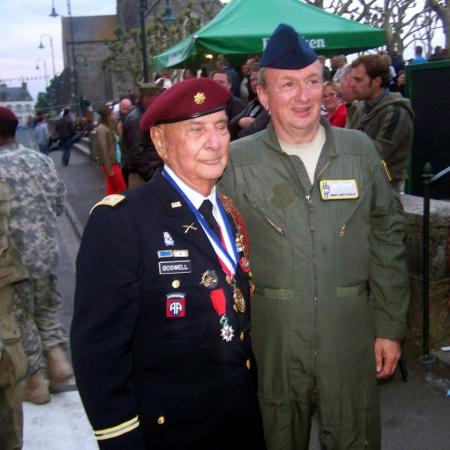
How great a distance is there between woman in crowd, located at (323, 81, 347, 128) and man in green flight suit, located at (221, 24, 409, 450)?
3.73 m

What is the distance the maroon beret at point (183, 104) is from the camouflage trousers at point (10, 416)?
1650 millimetres

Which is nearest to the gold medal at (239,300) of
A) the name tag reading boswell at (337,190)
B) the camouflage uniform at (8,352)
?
the name tag reading boswell at (337,190)

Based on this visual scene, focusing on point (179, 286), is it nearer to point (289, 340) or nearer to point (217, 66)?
point (289, 340)

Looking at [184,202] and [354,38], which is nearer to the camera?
[184,202]

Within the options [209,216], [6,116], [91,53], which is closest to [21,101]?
[91,53]

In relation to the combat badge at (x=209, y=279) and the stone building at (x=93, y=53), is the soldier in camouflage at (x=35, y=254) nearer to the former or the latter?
the combat badge at (x=209, y=279)

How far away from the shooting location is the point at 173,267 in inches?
81.7

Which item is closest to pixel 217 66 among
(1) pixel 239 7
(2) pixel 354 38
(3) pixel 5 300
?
(1) pixel 239 7

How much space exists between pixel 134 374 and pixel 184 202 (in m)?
0.62

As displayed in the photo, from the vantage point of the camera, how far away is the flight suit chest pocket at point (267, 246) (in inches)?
103

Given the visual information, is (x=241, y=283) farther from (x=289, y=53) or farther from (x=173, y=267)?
(x=289, y=53)

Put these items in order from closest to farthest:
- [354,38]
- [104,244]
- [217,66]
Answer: [104,244] → [354,38] → [217,66]

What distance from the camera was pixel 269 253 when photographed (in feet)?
8.71

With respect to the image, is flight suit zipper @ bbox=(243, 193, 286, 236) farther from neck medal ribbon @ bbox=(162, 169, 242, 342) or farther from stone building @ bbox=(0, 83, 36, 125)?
stone building @ bbox=(0, 83, 36, 125)
